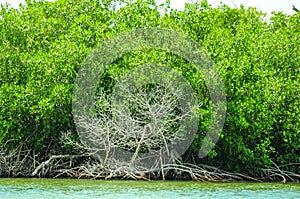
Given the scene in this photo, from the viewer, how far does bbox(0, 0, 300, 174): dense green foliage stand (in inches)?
709

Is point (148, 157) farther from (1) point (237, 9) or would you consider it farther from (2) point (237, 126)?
(1) point (237, 9)

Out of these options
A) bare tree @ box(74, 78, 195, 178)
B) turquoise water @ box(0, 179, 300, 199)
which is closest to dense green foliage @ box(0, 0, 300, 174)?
bare tree @ box(74, 78, 195, 178)

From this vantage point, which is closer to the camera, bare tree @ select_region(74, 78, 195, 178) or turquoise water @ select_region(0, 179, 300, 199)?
turquoise water @ select_region(0, 179, 300, 199)

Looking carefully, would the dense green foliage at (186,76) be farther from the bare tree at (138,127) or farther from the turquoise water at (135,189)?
the turquoise water at (135,189)

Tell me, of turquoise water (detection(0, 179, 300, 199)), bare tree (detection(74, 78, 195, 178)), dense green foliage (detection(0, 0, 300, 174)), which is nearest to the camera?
turquoise water (detection(0, 179, 300, 199))

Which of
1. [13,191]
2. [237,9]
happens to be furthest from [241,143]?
[237,9]

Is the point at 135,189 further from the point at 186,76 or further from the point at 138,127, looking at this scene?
the point at 186,76

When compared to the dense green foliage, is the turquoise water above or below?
below

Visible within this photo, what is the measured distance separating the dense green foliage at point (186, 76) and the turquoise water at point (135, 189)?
1.54 metres

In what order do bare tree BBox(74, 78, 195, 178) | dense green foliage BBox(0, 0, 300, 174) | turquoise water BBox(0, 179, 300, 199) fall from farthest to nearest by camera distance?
dense green foliage BBox(0, 0, 300, 174)
bare tree BBox(74, 78, 195, 178)
turquoise water BBox(0, 179, 300, 199)

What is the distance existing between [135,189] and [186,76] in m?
4.28

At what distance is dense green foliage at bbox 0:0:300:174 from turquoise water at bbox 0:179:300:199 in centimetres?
154

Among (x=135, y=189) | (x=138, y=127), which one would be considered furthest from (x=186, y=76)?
(x=135, y=189)

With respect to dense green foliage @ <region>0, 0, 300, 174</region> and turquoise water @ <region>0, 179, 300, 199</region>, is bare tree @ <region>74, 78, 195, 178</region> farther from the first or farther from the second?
turquoise water @ <region>0, 179, 300, 199</region>
